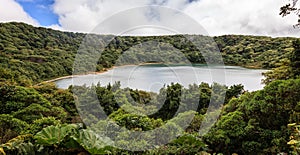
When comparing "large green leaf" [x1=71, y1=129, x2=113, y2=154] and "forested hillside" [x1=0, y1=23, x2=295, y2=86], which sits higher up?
"forested hillside" [x1=0, y1=23, x2=295, y2=86]

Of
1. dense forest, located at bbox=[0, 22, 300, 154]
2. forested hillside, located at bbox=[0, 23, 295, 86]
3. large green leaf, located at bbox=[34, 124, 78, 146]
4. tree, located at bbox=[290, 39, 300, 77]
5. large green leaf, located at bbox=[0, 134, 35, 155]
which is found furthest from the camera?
forested hillside, located at bbox=[0, 23, 295, 86]

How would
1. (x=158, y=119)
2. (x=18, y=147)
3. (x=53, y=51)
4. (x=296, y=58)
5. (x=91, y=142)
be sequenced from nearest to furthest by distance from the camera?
(x=18, y=147)
(x=91, y=142)
(x=158, y=119)
(x=296, y=58)
(x=53, y=51)

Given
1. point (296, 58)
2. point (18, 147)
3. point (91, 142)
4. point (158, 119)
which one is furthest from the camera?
point (296, 58)

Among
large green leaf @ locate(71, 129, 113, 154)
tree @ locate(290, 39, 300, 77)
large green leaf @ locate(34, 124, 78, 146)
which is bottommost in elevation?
large green leaf @ locate(71, 129, 113, 154)

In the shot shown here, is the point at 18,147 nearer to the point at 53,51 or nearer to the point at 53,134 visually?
the point at 53,134

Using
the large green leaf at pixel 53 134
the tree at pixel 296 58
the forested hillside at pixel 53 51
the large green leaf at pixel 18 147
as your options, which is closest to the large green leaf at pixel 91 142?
the large green leaf at pixel 53 134

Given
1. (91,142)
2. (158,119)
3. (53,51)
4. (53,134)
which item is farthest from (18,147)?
(53,51)

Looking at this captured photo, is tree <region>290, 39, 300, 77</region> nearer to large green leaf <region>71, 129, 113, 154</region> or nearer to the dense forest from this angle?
the dense forest

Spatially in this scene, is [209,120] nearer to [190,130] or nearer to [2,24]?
[190,130]

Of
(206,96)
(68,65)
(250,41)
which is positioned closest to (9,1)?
(68,65)

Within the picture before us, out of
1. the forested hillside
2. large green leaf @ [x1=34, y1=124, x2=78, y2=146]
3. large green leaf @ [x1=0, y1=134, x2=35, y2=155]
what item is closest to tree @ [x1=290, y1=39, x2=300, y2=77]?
large green leaf @ [x1=34, y1=124, x2=78, y2=146]

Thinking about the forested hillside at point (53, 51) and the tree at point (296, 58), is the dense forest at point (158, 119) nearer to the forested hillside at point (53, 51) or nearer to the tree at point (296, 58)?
the tree at point (296, 58)
